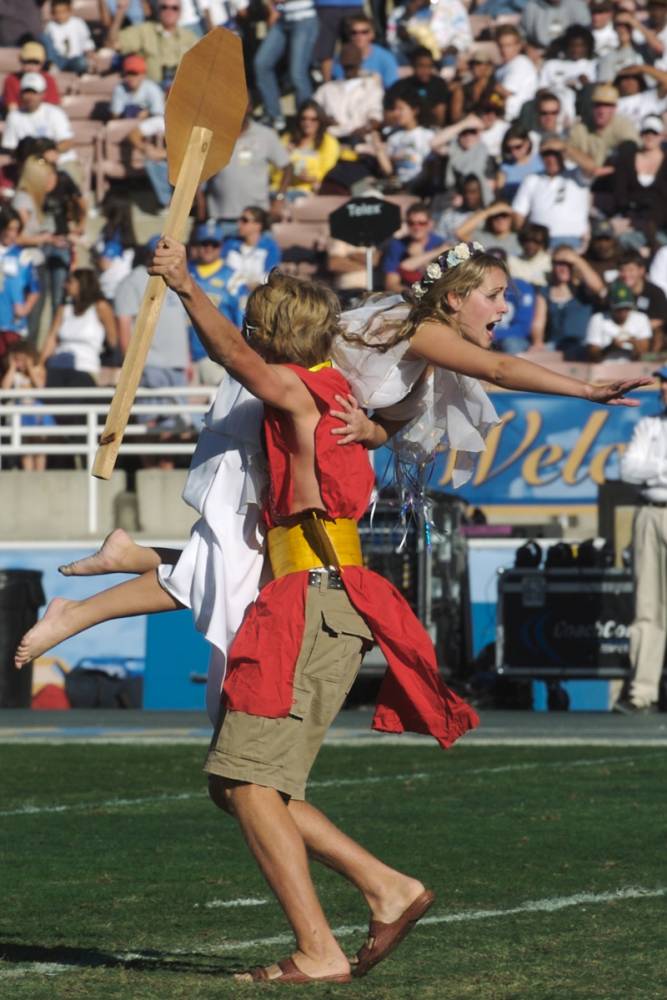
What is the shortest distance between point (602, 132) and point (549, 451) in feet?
15.3

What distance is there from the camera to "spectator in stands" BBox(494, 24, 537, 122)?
2131cm

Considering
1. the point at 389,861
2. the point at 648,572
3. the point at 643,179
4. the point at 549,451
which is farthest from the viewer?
the point at 643,179

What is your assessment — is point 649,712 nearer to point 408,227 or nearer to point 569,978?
point 408,227

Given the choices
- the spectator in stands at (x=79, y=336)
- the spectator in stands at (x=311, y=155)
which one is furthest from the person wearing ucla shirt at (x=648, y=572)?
the spectator in stands at (x=311, y=155)

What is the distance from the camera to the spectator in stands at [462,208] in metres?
19.9

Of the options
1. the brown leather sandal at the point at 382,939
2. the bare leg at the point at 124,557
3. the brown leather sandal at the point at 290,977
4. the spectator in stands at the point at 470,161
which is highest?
the spectator in stands at the point at 470,161

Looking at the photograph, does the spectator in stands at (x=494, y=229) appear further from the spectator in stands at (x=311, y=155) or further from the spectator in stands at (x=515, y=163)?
the spectator in stands at (x=311, y=155)

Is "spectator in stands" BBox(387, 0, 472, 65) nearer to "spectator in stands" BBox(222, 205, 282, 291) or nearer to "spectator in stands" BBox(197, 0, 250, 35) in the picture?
"spectator in stands" BBox(197, 0, 250, 35)

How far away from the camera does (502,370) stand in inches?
211

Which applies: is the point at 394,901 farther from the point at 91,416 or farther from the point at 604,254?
the point at 604,254

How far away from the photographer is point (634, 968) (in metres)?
5.41

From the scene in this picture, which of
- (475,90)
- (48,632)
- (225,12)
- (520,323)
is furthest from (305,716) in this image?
(225,12)

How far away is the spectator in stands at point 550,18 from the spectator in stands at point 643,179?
2.19 meters

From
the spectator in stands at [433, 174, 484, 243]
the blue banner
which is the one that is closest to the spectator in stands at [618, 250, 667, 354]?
the blue banner
